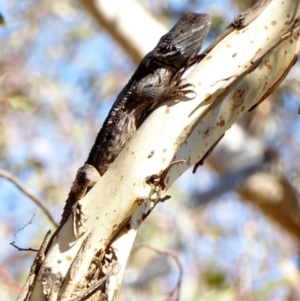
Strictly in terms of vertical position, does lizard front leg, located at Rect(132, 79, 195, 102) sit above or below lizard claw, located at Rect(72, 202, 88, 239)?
above

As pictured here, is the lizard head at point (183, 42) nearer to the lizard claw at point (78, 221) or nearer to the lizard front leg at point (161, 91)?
the lizard front leg at point (161, 91)

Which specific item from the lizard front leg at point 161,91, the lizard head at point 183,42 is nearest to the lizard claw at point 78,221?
the lizard front leg at point 161,91

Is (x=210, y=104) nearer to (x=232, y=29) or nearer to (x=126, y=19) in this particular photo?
(x=232, y=29)

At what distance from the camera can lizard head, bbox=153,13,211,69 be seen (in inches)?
138

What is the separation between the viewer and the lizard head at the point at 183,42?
350 centimetres

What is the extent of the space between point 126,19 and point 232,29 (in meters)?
4.42

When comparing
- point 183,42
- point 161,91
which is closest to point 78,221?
point 161,91

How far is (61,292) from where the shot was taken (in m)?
2.10

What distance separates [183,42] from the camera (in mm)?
3623

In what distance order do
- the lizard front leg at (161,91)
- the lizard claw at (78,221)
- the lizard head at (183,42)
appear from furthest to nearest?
the lizard head at (183,42) < the lizard front leg at (161,91) < the lizard claw at (78,221)

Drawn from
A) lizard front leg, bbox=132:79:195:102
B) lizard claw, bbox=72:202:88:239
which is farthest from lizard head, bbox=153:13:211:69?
lizard claw, bbox=72:202:88:239

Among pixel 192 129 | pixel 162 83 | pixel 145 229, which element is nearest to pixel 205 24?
pixel 162 83

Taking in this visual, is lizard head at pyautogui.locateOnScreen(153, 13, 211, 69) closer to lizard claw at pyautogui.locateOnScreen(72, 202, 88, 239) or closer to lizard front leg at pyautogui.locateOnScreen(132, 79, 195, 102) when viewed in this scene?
lizard front leg at pyautogui.locateOnScreen(132, 79, 195, 102)

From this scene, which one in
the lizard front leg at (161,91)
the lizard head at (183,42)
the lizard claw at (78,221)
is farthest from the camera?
the lizard head at (183,42)
